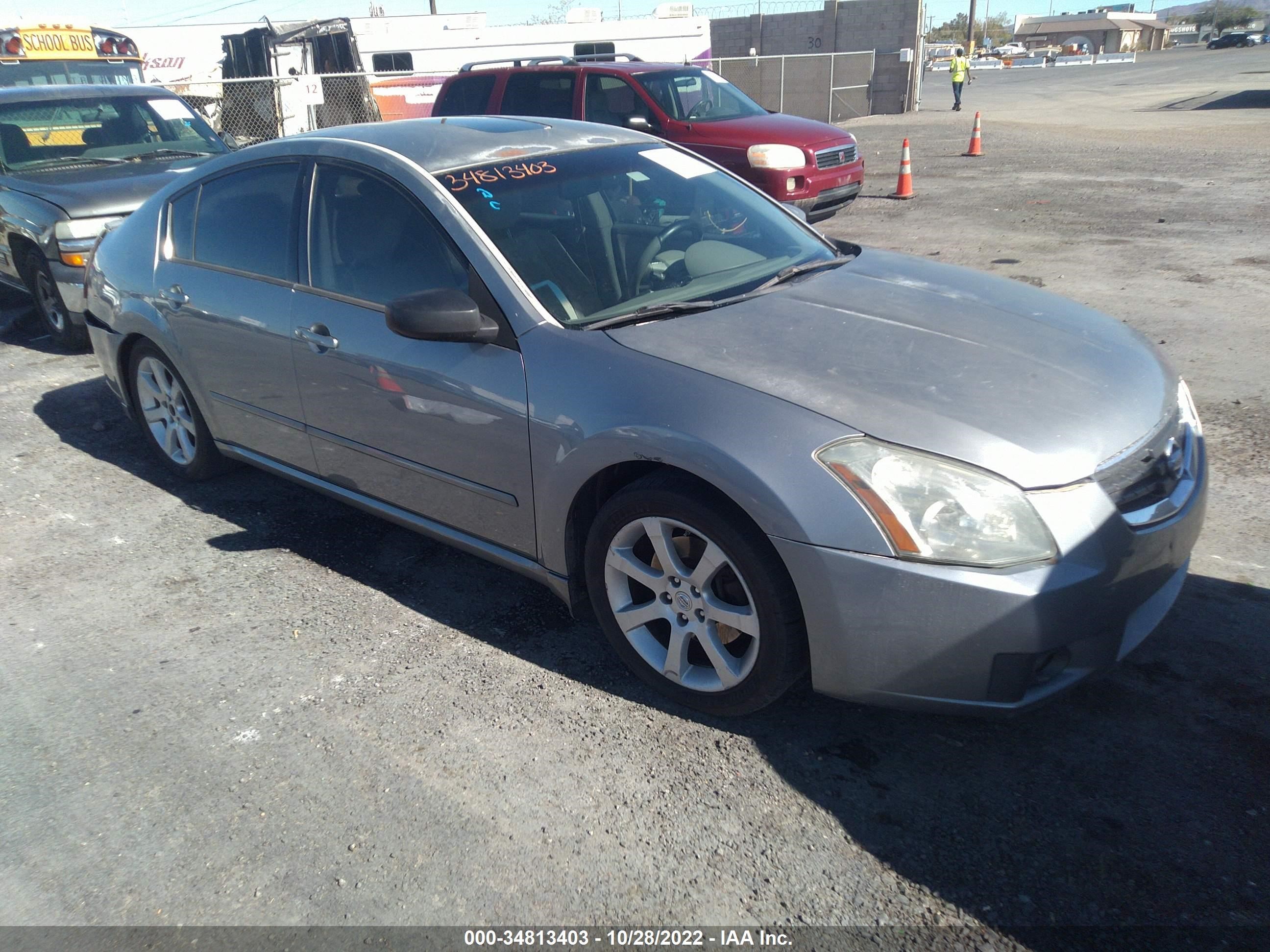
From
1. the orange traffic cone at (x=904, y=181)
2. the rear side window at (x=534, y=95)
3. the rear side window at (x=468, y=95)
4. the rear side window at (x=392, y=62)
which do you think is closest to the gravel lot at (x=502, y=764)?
the rear side window at (x=534, y=95)

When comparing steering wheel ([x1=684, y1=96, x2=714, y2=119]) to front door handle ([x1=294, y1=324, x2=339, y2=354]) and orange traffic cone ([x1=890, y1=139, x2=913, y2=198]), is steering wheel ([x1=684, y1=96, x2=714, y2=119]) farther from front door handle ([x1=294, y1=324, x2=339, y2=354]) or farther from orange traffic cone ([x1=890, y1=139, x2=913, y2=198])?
front door handle ([x1=294, y1=324, x2=339, y2=354])

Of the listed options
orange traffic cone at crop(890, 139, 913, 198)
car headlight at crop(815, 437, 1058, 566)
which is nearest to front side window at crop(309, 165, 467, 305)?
car headlight at crop(815, 437, 1058, 566)

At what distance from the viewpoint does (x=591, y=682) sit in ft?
10.6

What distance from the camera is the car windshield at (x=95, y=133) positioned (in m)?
7.98

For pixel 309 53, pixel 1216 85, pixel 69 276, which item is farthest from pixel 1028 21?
pixel 69 276

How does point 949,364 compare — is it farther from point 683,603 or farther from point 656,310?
point 683,603

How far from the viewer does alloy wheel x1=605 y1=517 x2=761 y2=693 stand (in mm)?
2814

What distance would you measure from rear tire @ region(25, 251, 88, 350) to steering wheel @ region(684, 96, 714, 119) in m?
6.93

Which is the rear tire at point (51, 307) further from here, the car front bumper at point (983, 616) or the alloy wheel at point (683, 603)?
the car front bumper at point (983, 616)

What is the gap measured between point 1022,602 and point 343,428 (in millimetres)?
2541

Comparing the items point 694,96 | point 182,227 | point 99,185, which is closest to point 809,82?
point 694,96

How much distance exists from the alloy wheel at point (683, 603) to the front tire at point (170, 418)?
8.49 feet

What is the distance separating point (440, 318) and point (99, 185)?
566 centimetres

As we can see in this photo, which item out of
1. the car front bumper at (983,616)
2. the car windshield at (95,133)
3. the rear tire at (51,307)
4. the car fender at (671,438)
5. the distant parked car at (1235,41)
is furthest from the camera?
the distant parked car at (1235,41)
